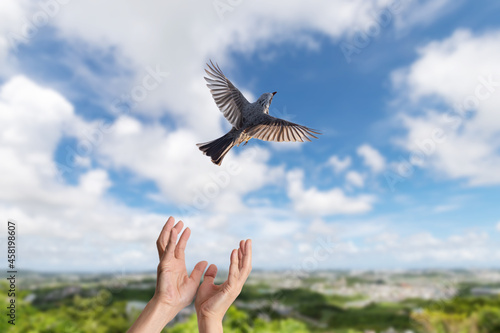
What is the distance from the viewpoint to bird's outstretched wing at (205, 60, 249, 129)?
1.40 meters

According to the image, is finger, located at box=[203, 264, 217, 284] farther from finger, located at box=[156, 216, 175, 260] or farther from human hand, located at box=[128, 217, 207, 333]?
finger, located at box=[156, 216, 175, 260]

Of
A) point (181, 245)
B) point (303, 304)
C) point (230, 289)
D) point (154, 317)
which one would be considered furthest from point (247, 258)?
point (303, 304)

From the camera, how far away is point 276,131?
1.27 m

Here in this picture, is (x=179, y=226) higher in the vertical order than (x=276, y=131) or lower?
lower

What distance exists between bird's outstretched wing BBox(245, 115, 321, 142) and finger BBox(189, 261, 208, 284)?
513mm

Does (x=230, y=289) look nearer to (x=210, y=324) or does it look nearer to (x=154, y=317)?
(x=210, y=324)

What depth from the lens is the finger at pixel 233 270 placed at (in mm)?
1190

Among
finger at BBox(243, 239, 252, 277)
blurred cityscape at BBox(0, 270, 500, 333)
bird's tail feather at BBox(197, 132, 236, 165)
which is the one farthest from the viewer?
blurred cityscape at BBox(0, 270, 500, 333)

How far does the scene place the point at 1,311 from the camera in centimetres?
337

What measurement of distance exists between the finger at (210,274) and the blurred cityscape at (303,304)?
257cm

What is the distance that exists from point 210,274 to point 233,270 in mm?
184

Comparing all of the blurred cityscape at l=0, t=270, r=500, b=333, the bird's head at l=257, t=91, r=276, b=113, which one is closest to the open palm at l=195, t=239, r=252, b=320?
the bird's head at l=257, t=91, r=276, b=113

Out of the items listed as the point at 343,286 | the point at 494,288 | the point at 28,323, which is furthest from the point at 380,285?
the point at 28,323

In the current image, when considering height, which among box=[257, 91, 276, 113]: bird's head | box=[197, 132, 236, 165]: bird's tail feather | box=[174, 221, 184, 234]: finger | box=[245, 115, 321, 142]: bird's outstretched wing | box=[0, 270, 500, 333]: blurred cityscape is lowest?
box=[0, 270, 500, 333]: blurred cityscape
